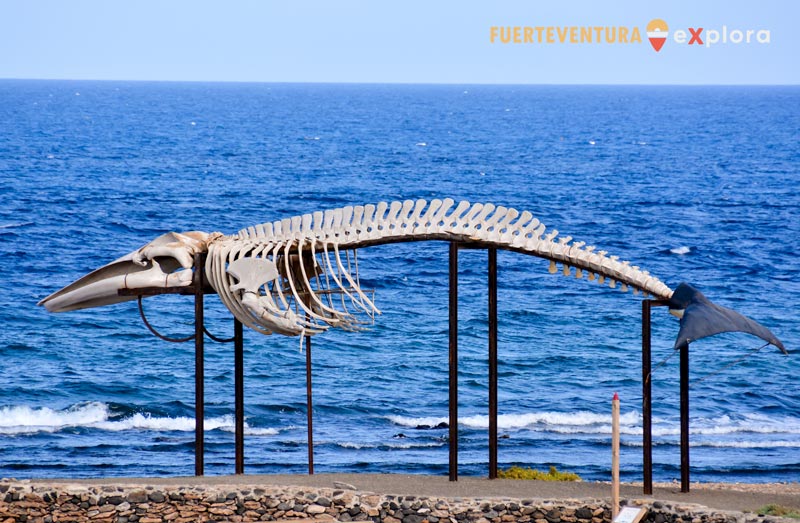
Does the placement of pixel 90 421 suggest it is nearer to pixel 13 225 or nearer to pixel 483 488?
pixel 483 488

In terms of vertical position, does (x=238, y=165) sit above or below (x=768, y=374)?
above

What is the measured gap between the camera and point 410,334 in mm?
45531

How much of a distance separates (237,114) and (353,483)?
6176 inches

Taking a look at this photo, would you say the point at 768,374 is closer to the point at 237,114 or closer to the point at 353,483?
the point at 353,483

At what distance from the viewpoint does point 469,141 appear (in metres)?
125

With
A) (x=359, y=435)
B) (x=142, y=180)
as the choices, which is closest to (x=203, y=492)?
(x=359, y=435)

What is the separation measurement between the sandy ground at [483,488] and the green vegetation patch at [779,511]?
0.50 feet

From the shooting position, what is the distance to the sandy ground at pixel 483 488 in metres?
18.7

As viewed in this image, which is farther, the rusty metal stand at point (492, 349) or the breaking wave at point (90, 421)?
the breaking wave at point (90, 421)

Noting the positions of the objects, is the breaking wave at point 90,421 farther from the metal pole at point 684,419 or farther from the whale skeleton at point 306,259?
the metal pole at point 684,419

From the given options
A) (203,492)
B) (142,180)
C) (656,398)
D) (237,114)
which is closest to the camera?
(203,492)

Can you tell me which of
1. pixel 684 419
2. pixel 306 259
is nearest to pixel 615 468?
pixel 684 419

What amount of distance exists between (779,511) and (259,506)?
7.17 meters

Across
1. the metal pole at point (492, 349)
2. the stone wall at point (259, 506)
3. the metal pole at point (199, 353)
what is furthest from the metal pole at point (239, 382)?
the metal pole at point (492, 349)
